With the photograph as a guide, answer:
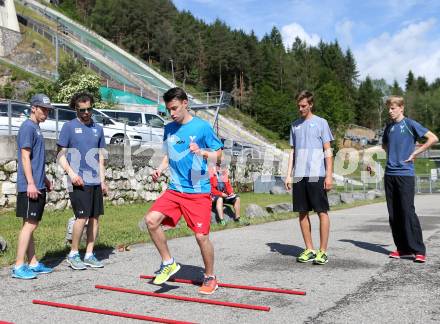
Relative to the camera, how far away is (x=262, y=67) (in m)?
86.2

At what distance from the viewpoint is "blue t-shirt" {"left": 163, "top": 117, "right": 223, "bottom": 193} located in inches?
196

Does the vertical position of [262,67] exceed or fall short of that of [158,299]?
it exceeds it

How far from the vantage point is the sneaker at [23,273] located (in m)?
5.40

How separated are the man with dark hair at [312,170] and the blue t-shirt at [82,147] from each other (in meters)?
2.34

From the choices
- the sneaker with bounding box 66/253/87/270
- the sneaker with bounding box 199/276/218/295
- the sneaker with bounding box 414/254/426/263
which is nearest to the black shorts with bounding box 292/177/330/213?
the sneaker with bounding box 414/254/426/263

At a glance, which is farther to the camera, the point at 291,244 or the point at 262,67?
the point at 262,67

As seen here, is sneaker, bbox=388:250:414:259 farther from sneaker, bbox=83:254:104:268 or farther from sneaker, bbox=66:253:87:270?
sneaker, bbox=66:253:87:270

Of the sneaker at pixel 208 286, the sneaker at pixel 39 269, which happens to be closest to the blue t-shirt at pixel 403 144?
the sneaker at pixel 208 286

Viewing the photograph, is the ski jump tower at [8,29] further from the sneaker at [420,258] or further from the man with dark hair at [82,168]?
the sneaker at [420,258]

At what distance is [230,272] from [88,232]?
1.85 meters

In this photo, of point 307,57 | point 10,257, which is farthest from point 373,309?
point 307,57

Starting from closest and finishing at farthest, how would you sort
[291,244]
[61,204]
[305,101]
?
[305,101], [291,244], [61,204]

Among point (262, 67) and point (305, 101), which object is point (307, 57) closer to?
point (262, 67)

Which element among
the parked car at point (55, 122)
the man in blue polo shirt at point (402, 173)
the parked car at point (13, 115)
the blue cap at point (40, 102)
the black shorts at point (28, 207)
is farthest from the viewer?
the parked car at point (55, 122)
